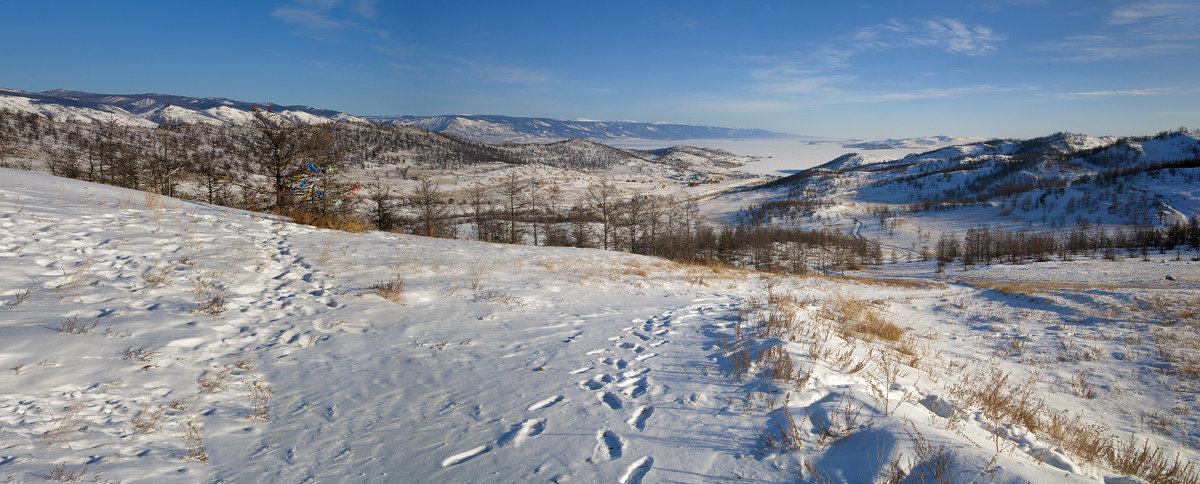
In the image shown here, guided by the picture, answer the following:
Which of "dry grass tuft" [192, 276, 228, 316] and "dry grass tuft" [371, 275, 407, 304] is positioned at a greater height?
"dry grass tuft" [192, 276, 228, 316]

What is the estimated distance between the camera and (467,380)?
17.1 feet

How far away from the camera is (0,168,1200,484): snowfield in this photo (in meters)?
3.46

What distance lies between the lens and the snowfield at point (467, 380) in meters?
3.46

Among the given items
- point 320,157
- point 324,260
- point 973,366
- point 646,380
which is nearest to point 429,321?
point 646,380

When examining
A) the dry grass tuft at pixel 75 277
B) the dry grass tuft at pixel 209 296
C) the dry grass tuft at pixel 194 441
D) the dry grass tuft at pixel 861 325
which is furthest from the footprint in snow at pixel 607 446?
the dry grass tuft at pixel 75 277

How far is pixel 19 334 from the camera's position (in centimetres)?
475

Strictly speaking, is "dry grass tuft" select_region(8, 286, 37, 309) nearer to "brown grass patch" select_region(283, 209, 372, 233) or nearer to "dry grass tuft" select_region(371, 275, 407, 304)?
"dry grass tuft" select_region(371, 275, 407, 304)

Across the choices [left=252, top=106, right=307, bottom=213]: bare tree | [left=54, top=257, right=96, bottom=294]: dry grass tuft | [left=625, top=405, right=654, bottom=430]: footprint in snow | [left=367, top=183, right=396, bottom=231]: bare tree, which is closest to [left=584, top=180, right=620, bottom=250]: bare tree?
[left=367, top=183, right=396, bottom=231]: bare tree

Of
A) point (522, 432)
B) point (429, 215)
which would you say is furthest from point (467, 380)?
point (429, 215)

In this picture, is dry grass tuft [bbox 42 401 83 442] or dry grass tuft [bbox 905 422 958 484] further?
dry grass tuft [bbox 42 401 83 442]

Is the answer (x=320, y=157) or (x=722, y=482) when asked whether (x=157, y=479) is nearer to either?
(x=722, y=482)

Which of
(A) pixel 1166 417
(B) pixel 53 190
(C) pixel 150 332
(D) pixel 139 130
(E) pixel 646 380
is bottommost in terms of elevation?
(A) pixel 1166 417

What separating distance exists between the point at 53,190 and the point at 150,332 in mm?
9540

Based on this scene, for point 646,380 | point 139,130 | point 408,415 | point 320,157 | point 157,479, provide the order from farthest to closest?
point 139,130 < point 320,157 < point 646,380 < point 408,415 < point 157,479
